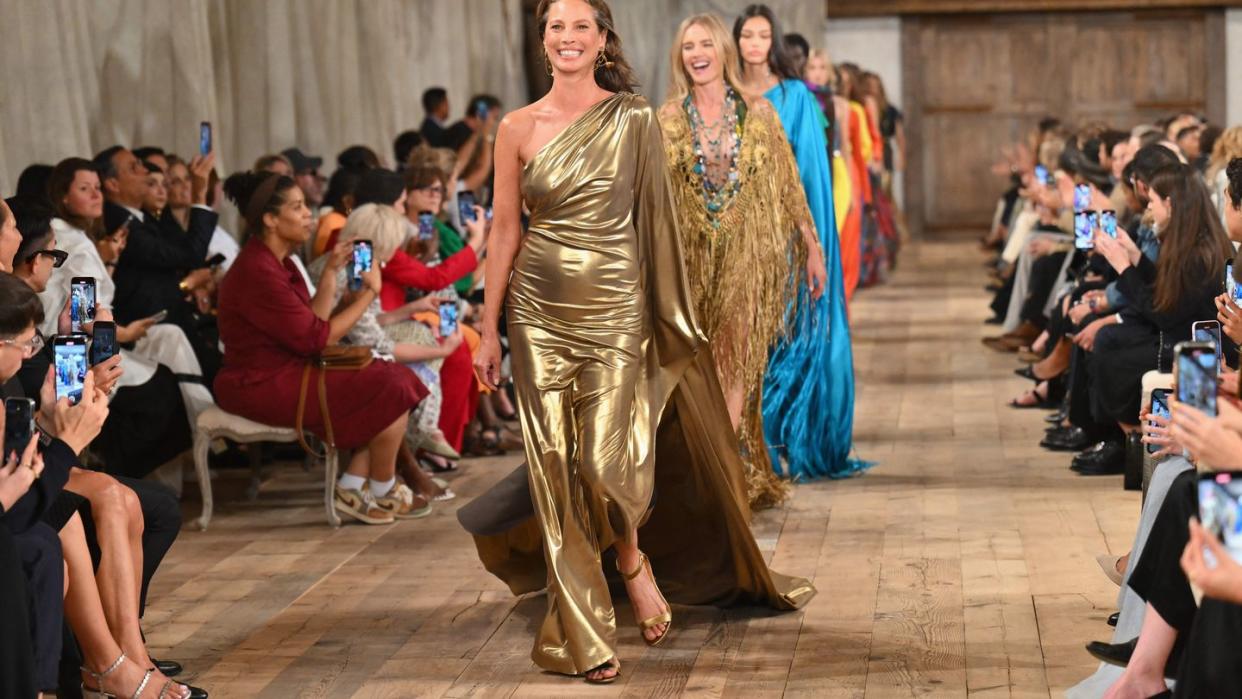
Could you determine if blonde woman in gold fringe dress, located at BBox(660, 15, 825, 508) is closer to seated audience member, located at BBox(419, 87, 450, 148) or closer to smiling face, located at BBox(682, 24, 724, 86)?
smiling face, located at BBox(682, 24, 724, 86)

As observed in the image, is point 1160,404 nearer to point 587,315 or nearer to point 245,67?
point 587,315

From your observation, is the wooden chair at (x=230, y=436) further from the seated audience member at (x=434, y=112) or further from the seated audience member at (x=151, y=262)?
the seated audience member at (x=434, y=112)

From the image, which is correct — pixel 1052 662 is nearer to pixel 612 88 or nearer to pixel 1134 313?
pixel 612 88

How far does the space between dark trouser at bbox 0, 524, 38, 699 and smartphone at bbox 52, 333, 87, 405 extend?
19.5 inches

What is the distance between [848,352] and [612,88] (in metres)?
2.14

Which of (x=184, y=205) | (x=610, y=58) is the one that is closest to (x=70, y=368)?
(x=610, y=58)

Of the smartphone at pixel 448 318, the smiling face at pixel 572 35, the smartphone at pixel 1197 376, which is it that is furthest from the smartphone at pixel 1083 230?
the smartphone at pixel 1197 376

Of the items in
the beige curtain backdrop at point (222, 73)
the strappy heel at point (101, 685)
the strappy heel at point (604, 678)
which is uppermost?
the beige curtain backdrop at point (222, 73)

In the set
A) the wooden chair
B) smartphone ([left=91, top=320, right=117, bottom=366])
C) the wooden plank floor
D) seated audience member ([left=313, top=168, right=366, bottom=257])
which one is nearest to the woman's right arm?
the wooden plank floor

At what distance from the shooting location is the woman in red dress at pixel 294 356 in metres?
5.21

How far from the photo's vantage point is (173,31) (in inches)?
284

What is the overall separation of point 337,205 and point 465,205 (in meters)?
0.52

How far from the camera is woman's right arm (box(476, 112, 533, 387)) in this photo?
3781mm

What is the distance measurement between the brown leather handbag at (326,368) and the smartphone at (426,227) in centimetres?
106
